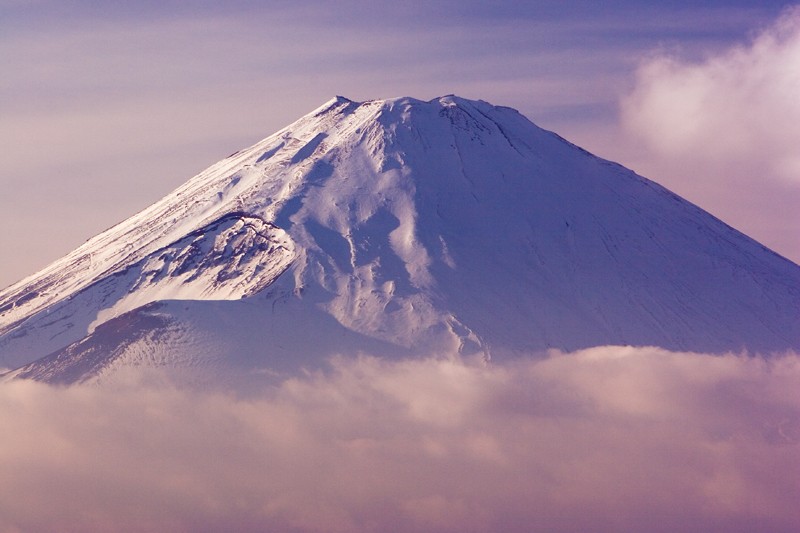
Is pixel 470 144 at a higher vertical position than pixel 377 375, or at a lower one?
higher

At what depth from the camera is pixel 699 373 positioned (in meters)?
174

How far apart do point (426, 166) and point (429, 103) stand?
1334 centimetres

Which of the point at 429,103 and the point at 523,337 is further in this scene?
the point at 429,103

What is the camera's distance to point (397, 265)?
162625 mm

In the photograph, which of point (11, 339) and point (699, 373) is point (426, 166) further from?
point (11, 339)

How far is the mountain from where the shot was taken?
153125 millimetres

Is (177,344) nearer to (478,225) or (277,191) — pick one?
(277,191)

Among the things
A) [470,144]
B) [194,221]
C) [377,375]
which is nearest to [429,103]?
[470,144]

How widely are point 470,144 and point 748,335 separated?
137ft

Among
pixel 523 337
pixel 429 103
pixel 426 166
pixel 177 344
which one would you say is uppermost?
→ pixel 429 103

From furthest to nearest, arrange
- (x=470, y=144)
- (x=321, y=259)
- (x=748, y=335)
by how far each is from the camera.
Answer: (x=470, y=144) < (x=748, y=335) < (x=321, y=259)

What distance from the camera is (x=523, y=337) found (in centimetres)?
15812

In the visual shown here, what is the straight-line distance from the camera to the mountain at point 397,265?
502 ft

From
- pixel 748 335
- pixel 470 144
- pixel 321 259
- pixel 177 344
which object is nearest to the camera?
pixel 177 344
